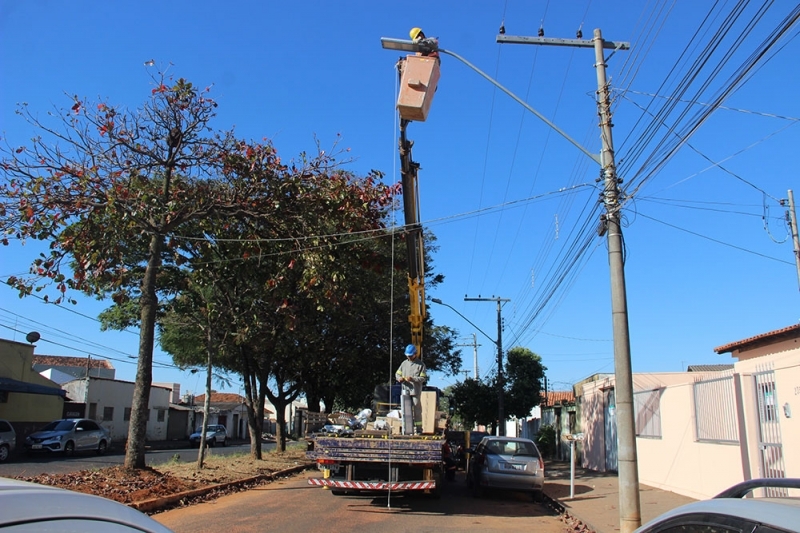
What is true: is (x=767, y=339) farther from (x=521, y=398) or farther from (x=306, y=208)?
(x=521, y=398)

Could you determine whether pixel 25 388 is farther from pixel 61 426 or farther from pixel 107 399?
pixel 107 399

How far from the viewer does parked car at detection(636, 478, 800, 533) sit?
2584mm

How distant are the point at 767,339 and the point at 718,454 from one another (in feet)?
26.3

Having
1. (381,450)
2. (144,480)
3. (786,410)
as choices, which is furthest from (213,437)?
(786,410)

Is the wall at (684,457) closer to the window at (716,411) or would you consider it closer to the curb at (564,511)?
the window at (716,411)

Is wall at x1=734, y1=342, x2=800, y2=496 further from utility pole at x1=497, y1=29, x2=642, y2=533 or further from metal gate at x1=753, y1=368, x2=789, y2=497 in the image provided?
utility pole at x1=497, y1=29, x2=642, y2=533

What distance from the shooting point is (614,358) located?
998 centimetres

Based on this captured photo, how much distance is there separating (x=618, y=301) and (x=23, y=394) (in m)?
30.7

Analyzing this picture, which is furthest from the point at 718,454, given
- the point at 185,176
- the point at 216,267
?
the point at 185,176

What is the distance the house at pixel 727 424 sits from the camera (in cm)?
1008

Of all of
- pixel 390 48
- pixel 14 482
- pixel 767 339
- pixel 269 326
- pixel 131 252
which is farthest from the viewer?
pixel 269 326

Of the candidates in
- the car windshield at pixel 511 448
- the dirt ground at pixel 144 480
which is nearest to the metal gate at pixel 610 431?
the car windshield at pixel 511 448

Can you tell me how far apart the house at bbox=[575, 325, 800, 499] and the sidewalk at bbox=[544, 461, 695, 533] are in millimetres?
628

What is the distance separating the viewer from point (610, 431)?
2198cm
